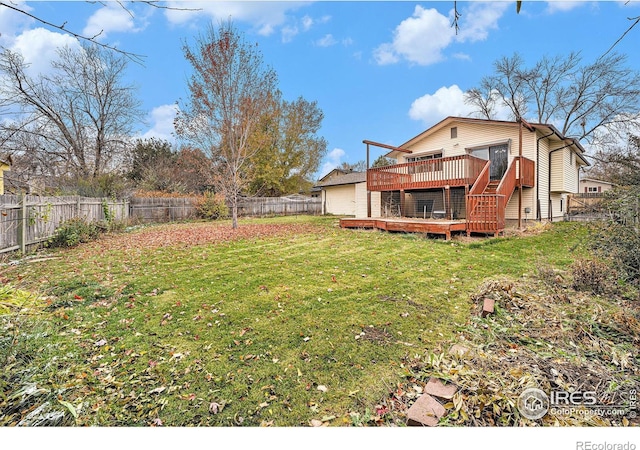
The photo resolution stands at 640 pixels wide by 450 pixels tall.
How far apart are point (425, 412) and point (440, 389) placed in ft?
0.97

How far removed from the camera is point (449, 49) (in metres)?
3.52

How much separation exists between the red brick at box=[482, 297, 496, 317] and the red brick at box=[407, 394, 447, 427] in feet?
6.18

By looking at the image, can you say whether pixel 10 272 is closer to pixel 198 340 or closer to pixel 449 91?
pixel 198 340

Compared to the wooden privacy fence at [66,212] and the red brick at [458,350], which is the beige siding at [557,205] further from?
the wooden privacy fence at [66,212]

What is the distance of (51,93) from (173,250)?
16396 millimetres

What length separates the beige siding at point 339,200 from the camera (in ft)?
74.1

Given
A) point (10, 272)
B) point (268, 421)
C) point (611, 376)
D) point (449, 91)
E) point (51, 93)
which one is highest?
point (51, 93)

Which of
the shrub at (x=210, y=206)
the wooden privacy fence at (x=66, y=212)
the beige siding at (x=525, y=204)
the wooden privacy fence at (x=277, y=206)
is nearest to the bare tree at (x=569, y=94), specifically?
the beige siding at (x=525, y=204)

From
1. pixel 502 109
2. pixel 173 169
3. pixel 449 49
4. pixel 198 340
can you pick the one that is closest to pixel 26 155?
pixel 198 340

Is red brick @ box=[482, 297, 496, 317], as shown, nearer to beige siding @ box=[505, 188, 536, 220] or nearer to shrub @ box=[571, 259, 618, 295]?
shrub @ box=[571, 259, 618, 295]

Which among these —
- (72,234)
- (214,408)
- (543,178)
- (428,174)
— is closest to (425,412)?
(214,408)

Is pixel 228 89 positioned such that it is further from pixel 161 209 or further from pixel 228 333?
pixel 228 333

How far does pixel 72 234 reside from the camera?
8.28 m

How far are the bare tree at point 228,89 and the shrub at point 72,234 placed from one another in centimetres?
504
